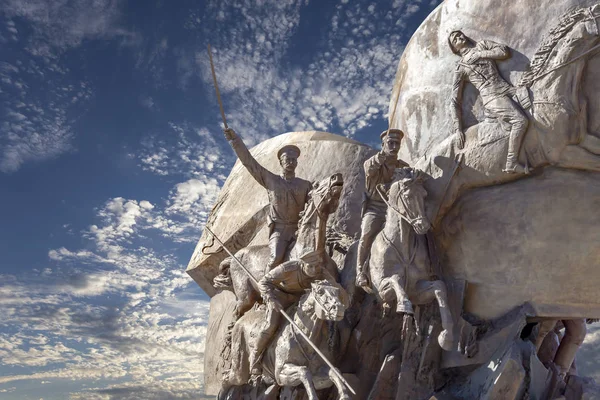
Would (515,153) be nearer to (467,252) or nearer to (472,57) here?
(467,252)

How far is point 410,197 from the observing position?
8.06 metres

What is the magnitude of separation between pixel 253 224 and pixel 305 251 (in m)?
3.03

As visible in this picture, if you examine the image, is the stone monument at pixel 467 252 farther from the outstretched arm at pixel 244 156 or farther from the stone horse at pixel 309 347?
the outstretched arm at pixel 244 156

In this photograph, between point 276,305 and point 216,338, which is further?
point 216,338

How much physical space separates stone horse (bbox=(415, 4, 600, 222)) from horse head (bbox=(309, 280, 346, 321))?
8.69 feet

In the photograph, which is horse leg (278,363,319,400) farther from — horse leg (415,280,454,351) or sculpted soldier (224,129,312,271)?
sculpted soldier (224,129,312,271)

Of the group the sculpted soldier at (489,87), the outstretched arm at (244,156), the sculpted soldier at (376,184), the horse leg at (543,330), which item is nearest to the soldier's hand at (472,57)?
the sculpted soldier at (489,87)

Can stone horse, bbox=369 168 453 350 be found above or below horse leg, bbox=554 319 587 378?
above

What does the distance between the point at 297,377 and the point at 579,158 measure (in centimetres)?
465

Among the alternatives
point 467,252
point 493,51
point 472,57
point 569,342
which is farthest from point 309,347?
point 569,342

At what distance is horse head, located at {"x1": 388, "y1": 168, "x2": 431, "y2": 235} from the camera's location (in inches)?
312

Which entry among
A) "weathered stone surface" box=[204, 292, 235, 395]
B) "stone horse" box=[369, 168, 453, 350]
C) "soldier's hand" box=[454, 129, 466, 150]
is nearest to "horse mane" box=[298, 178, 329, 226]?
"stone horse" box=[369, 168, 453, 350]

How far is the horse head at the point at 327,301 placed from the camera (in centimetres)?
752

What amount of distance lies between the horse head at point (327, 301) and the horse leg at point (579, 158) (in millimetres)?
3464
